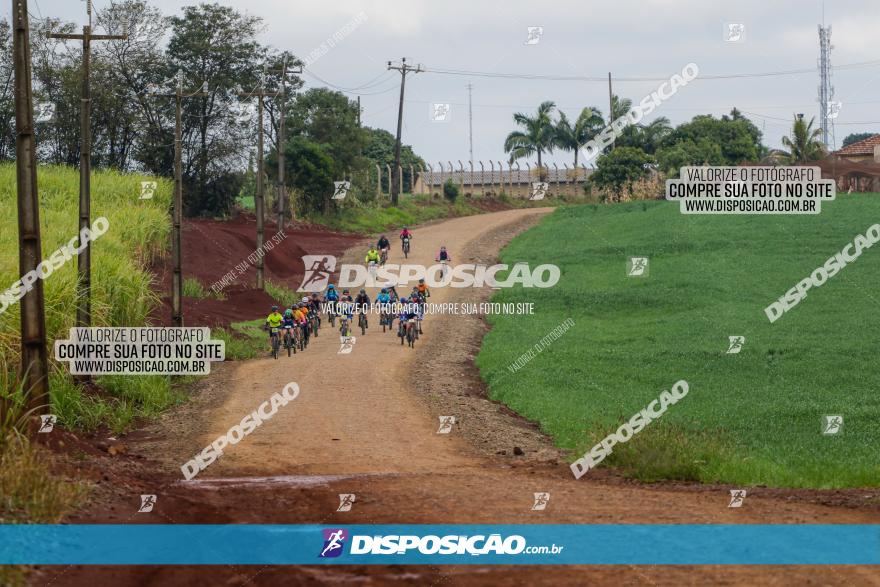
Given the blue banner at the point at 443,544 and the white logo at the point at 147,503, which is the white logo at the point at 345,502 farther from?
the white logo at the point at 147,503

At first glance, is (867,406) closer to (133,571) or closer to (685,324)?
(685,324)

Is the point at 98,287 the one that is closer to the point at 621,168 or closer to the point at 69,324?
the point at 69,324

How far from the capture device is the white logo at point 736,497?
1220cm

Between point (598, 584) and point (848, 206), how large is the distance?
5542 cm

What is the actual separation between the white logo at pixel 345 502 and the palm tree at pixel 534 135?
86.9m

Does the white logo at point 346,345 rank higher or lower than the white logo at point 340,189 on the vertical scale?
lower

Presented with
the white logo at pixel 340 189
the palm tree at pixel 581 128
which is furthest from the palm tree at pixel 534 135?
the white logo at pixel 340 189

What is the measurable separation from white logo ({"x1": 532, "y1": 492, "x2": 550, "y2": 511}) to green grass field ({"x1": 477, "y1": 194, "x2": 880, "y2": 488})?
2.88 m

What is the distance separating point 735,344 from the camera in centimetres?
3275

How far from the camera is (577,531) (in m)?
11.0

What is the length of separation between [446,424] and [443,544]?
34.4 feet

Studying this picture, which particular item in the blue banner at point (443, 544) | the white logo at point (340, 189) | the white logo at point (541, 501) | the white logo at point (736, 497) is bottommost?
the white logo at point (736, 497)

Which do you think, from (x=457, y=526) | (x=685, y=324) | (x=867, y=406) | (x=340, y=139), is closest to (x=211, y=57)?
(x=340, y=139)

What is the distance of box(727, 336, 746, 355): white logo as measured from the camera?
31.5 metres
